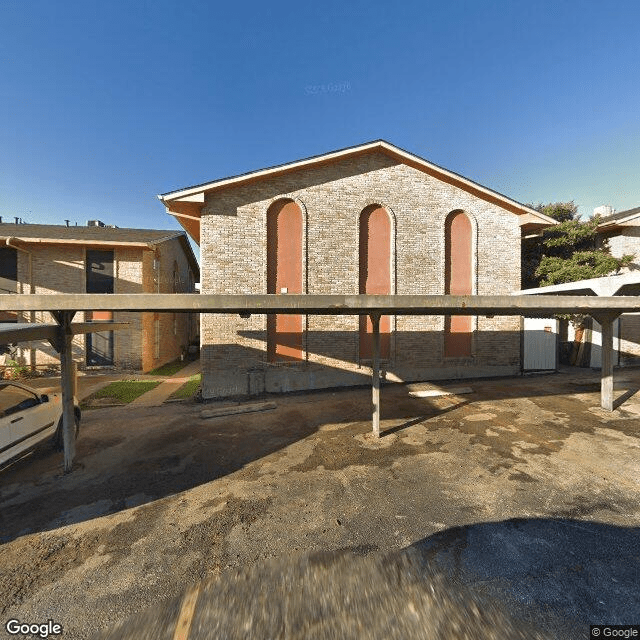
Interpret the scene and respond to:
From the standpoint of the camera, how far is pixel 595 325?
14.6 meters

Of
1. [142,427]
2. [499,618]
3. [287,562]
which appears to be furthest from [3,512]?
[499,618]

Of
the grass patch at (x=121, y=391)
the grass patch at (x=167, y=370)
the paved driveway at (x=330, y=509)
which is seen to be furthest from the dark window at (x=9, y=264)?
the paved driveway at (x=330, y=509)

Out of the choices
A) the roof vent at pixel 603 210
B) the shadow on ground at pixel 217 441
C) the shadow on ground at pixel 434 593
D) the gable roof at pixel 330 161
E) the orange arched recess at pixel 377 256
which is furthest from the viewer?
the roof vent at pixel 603 210

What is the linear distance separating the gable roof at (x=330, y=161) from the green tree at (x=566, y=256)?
2.48m

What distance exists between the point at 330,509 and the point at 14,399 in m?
5.86

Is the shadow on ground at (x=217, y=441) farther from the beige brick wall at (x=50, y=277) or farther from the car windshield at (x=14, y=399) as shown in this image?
the beige brick wall at (x=50, y=277)

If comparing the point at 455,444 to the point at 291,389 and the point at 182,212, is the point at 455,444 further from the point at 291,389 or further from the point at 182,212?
the point at 182,212

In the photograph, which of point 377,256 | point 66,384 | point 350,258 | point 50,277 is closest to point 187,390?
point 66,384

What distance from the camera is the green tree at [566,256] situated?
44.7 feet

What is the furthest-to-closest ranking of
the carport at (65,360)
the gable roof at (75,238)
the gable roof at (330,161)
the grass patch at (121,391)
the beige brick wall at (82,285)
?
the beige brick wall at (82,285)
the gable roof at (75,238)
the gable roof at (330,161)
the grass patch at (121,391)
the carport at (65,360)

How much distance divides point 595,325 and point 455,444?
560 inches

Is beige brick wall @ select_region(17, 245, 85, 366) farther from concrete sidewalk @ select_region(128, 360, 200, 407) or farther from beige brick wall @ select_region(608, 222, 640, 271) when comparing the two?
beige brick wall @ select_region(608, 222, 640, 271)

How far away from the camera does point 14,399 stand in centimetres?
507

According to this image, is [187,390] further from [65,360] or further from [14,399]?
[14,399]
